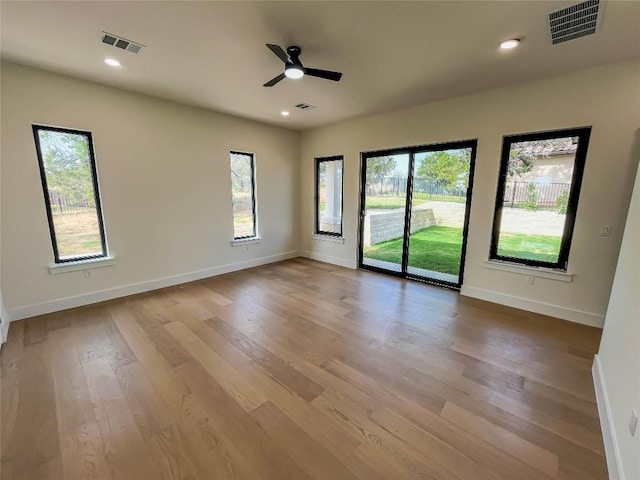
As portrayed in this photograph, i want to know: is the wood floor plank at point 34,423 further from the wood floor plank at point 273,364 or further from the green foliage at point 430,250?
the green foliage at point 430,250

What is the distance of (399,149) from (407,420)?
12.9ft

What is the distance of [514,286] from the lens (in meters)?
3.56

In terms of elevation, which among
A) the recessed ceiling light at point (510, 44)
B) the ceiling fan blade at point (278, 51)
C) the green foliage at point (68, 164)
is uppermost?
the recessed ceiling light at point (510, 44)

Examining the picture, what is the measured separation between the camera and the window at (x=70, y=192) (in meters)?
3.18

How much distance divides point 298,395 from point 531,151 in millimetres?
3841

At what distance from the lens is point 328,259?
19.1 ft

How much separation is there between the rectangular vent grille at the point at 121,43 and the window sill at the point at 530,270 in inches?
185

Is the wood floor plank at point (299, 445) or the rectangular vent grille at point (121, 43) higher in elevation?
the rectangular vent grille at point (121, 43)

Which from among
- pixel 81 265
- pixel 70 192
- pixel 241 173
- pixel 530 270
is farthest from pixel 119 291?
pixel 530 270

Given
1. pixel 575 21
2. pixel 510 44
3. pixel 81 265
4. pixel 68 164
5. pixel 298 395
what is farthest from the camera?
pixel 81 265

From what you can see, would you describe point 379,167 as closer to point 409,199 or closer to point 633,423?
point 409,199

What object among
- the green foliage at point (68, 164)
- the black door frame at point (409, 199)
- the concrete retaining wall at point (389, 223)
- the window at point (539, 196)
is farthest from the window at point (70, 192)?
the window at point (539, 196)

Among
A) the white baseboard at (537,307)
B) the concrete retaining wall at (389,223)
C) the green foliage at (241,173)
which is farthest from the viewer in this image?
the green foliage at (241,173)

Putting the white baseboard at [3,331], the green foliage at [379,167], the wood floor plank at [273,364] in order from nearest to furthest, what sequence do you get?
the wood floor plank at [273,364] → the white baseboard at [3,331] → the green foliage at [379,167]
